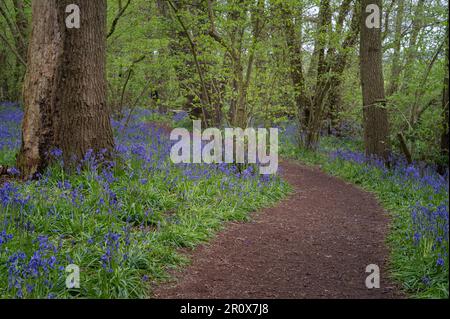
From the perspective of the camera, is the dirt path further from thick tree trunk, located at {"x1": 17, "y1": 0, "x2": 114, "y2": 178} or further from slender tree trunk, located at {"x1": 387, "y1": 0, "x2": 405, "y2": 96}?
slender tree trunk, located at {"x1": 387, "y1": 0, "x2": 405, "y2": 96}

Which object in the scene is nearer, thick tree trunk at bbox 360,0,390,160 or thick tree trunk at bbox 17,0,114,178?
thick tree trunk at bbox 17,0,114,178

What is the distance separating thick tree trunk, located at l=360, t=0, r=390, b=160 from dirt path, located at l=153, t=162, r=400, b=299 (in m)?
2.72

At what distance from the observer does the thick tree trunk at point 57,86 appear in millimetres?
5816

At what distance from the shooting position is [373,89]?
9781 millimetres

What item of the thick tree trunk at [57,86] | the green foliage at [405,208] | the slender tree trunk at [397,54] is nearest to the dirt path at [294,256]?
the green foliage at [405,208]

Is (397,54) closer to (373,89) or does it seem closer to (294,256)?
(373,89)

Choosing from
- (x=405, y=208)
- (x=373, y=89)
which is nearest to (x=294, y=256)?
(x=405, y=208)

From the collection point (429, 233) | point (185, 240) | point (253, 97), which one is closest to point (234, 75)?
point (253, 97)

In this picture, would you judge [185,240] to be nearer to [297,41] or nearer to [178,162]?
[178,162]

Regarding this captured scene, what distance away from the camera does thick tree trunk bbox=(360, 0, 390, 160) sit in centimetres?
966

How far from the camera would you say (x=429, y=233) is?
4301 mm

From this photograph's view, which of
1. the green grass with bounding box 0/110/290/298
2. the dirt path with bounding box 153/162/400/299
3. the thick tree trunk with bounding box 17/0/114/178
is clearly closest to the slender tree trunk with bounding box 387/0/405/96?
the dirt path with bounding box 153/162/400/299

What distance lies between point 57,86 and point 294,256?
3948mm
